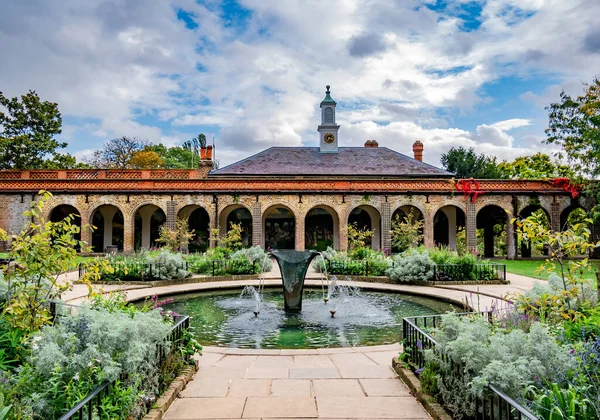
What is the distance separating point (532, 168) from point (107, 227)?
121 ft

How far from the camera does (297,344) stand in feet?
25.0

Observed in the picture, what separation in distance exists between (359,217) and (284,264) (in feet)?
64.5

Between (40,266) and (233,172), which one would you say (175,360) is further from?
(233,172)

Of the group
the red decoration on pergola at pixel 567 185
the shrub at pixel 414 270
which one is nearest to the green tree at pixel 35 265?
the shrub at pixel 414 270

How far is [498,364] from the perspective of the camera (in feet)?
11.6

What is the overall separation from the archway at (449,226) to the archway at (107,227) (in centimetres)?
2178

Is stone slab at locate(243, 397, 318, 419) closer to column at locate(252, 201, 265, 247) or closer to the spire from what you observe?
column at locate(252, 201, 265, 247)

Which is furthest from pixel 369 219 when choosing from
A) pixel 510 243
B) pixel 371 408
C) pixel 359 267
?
pixel 371 408

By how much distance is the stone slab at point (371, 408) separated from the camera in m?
4.24

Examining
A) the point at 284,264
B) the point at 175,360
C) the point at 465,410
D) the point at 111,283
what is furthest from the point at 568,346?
the point at 111,283

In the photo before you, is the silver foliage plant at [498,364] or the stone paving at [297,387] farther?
the stone paving at [297,387]

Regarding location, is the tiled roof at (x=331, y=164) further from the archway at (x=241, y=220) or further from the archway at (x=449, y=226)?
the archway at (x=449, y=226)

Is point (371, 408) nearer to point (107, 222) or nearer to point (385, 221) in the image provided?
point (385, 221)

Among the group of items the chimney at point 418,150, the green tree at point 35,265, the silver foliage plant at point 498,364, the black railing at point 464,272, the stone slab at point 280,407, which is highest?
the chimney at point 418,150
